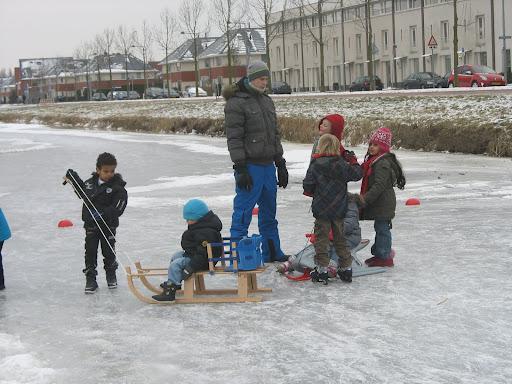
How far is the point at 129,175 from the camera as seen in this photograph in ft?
63.0

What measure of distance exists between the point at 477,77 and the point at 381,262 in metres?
37.4

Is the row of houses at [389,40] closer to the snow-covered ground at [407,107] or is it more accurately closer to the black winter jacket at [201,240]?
the snow-covered ground at [407,107]

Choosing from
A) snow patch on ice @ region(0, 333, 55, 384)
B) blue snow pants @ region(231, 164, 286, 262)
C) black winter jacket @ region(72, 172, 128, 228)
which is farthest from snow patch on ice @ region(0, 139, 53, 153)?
snow patch on ice @ region(0, 333, 55, 384)

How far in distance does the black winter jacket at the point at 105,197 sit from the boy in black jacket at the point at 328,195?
1.65m

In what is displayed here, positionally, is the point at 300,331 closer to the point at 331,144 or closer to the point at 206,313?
the point at 206,313

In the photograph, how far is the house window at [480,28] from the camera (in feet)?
205

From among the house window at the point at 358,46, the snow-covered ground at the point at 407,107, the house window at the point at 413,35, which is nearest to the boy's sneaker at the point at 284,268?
the snow-covered ground at the point at 407,107

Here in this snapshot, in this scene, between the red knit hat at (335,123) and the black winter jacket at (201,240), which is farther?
the red knit hat at (335,123)

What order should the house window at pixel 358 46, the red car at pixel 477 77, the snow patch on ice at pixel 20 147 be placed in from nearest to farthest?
the snow patch on ice at pixel 20 147, the red car at pixel 477 77, the house window at pixel 358 46

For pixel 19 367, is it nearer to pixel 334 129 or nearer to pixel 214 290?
pixel 214 290

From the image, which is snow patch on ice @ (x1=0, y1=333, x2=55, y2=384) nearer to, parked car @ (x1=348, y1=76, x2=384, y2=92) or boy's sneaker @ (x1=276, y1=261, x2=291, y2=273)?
boy's sneaker @ (x1=276, y1=261, x2=291, y2=273)

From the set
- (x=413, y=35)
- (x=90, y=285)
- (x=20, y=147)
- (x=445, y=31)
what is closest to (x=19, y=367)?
(x=90, y=285)

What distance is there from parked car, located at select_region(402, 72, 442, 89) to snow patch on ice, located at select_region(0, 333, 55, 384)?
4775 cm

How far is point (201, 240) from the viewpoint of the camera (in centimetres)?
696
